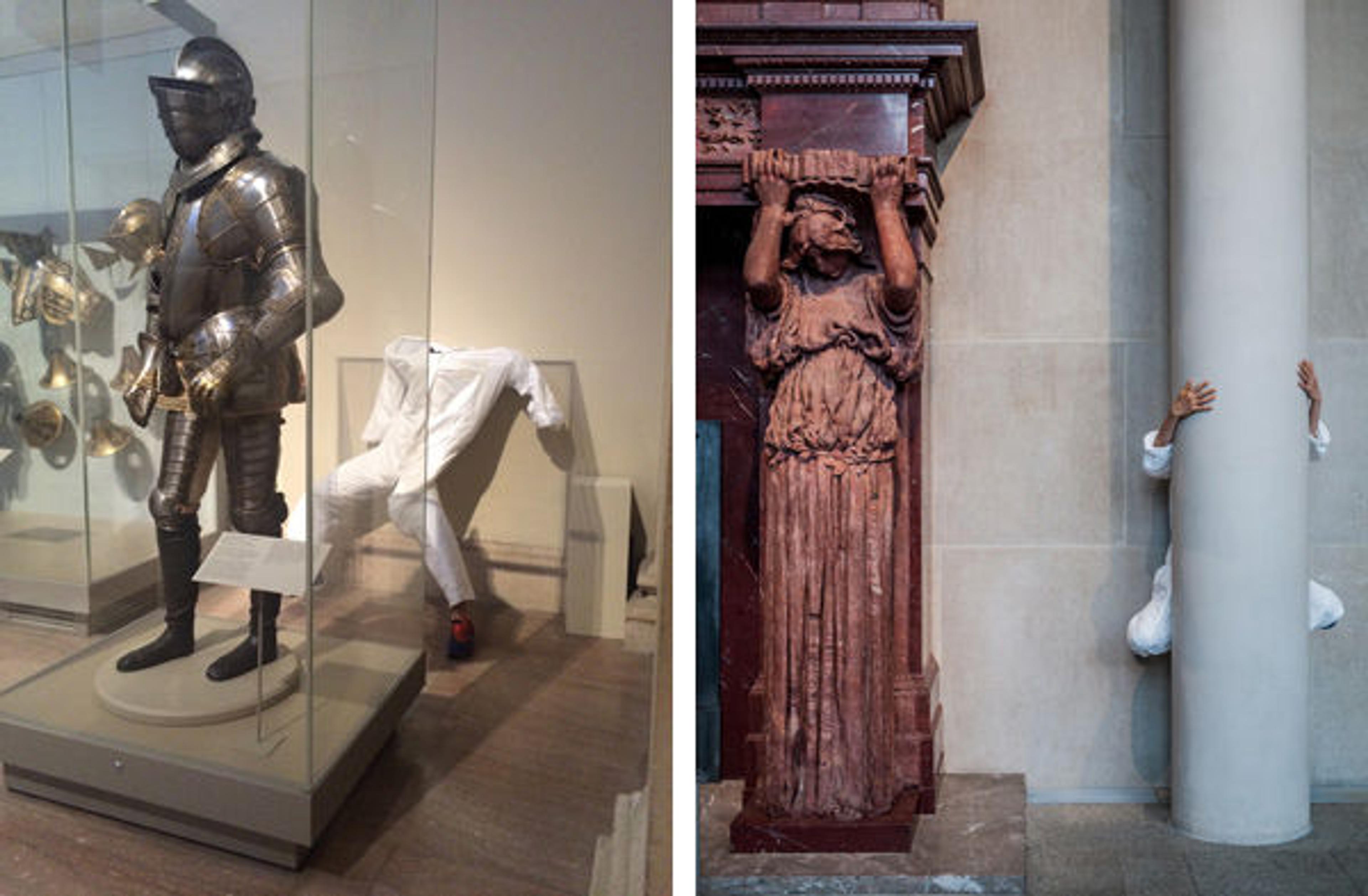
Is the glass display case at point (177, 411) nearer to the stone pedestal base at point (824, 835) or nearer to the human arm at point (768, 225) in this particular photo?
the human arm at point (768, 225)

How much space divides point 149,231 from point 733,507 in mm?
1233

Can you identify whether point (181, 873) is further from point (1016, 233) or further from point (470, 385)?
point (1016, 233)

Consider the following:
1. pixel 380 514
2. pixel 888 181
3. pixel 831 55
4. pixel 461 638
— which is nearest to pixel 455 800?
pixel 461 638

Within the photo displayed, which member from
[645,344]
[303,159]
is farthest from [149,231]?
[645,344]

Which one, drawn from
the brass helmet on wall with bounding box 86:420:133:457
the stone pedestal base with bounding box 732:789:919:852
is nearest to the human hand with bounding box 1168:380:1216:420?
the stone pedestal base with bounding box 732:789:919:852

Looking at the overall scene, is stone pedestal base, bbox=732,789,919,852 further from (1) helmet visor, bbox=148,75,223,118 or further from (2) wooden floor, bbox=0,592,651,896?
(1) helmet visor, bbox=148,75,223,118

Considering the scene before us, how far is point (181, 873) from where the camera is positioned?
2.07 feet

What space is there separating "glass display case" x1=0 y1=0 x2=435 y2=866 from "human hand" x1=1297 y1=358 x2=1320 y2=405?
1.59 metres

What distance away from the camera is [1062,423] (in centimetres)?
182

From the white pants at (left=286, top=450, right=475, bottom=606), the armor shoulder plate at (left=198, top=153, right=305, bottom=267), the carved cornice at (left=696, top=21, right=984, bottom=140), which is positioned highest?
the carved cornice at (left=696, top=21, right=984, bottom=140)

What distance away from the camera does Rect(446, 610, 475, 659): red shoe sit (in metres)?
Answer: 0.68

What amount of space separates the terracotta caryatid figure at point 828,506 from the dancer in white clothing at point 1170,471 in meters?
0.51

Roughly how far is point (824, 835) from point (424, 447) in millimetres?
1169

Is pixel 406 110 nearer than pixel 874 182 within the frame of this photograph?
Yes
